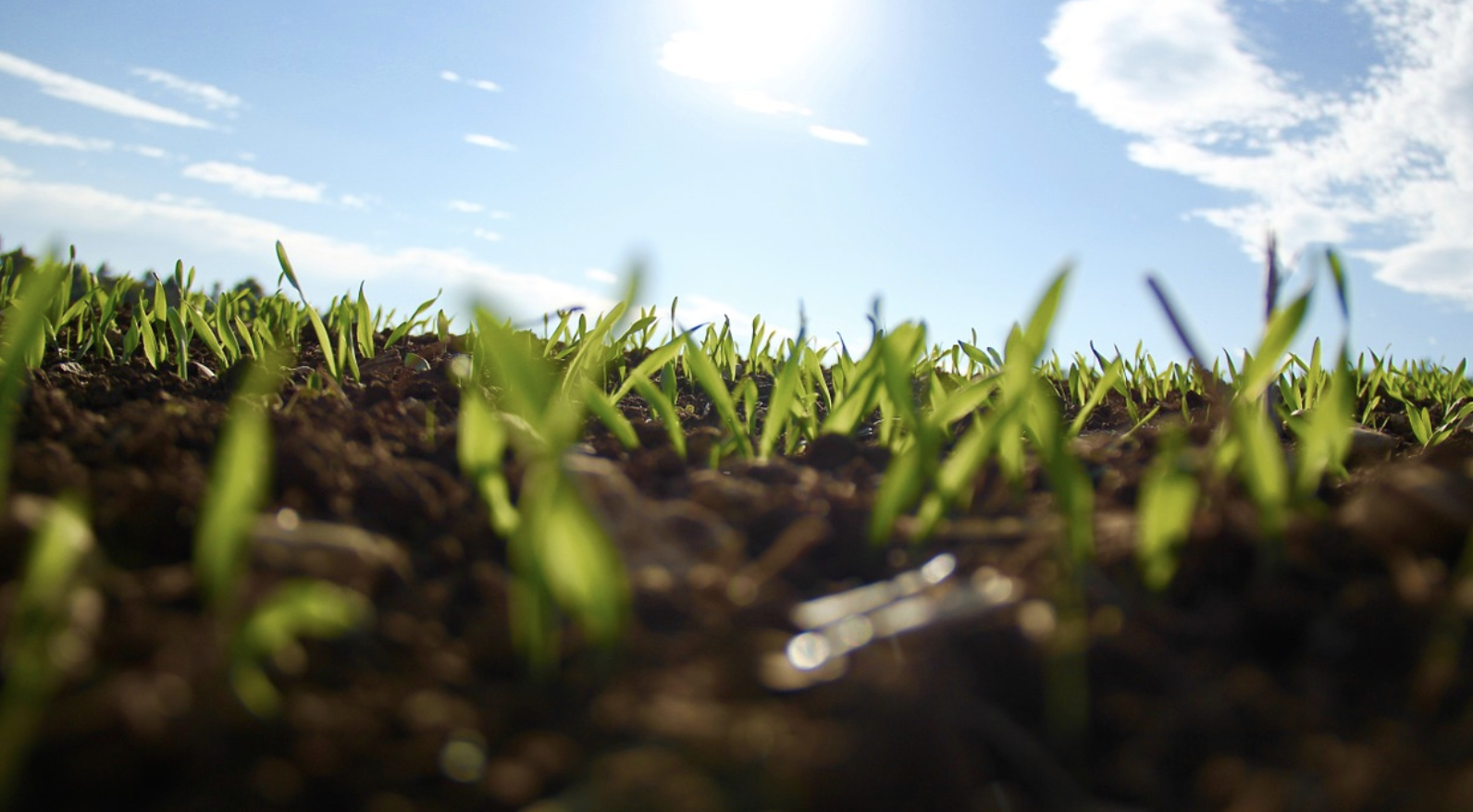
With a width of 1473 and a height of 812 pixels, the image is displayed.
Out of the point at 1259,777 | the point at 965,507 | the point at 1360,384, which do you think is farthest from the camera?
the point at 1360,384

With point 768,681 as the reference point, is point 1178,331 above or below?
above

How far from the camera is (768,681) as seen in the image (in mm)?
646

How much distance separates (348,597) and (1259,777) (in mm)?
630

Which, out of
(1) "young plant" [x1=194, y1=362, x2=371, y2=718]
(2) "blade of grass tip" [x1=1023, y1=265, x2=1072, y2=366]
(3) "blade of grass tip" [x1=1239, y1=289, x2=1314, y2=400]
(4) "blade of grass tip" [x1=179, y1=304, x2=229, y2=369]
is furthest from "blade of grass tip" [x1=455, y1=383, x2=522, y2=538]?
(4) "blade of grass tip" [x1=179, y1=304, x2=229, y2=369]

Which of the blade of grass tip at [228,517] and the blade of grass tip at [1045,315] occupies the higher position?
the blade of grass tip at [1045,315]

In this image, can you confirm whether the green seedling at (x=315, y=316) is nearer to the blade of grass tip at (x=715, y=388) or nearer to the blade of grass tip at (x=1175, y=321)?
the blade of grass tip at (x=715, y=388)

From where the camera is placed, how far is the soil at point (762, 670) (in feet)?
1.83

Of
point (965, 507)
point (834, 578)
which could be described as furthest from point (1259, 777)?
point (965, 507)

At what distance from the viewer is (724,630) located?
2.36ft

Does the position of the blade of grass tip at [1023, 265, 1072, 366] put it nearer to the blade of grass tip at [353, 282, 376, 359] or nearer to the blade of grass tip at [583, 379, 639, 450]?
the blade of grass tip at [583, 379, 639, 450]

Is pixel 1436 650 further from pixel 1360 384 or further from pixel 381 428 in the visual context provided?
pixel 1360 384

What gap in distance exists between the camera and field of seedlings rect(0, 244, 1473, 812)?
22.1 inches

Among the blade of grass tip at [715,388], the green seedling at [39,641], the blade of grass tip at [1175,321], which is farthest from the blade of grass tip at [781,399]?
the green seedling at [39,641]

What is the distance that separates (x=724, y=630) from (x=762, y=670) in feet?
0.22
